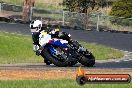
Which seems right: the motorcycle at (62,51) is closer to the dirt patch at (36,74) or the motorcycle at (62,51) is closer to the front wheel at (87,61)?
the front wheel at (87,61)

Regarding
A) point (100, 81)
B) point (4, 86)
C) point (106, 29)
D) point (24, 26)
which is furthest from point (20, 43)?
point (100, 81)

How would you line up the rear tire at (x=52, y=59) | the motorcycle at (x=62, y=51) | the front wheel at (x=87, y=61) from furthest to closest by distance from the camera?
1. the front wheel at (x=87, y=61)
2. the rear tire at (x=52, y=59)
3. the motorcycle at (x=62, y=51)

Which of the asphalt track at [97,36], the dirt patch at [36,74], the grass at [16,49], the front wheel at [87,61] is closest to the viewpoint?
the dirt patch at [36,74]

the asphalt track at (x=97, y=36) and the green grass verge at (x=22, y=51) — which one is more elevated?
the green grass verge at (x=22, y=51)

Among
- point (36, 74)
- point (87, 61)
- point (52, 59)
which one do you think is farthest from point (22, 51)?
point (36, 74)

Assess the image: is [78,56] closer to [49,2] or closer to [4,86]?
[4,86]

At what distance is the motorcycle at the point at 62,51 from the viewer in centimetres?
1948

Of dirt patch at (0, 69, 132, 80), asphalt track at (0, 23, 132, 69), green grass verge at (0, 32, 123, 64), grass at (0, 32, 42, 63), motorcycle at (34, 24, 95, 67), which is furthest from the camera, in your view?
asphalt track at (0, 23, 132, 69)

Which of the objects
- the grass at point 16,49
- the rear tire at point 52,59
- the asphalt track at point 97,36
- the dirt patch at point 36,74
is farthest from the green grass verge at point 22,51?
the dirt patch at point 36,74

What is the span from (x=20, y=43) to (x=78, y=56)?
42.9ft

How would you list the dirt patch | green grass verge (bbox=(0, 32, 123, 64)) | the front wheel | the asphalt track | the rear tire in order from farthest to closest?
1. the asphalt track
2. green grass verge (bbox=(0, 32, 123, 64))
3. the front wheel
4. the rear tire
5. the dirt patch

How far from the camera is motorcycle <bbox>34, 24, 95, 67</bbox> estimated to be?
19.5 meters

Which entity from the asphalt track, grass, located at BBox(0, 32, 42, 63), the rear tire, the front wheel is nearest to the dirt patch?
the rear tire

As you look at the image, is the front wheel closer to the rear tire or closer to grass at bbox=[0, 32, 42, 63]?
the rear tire
